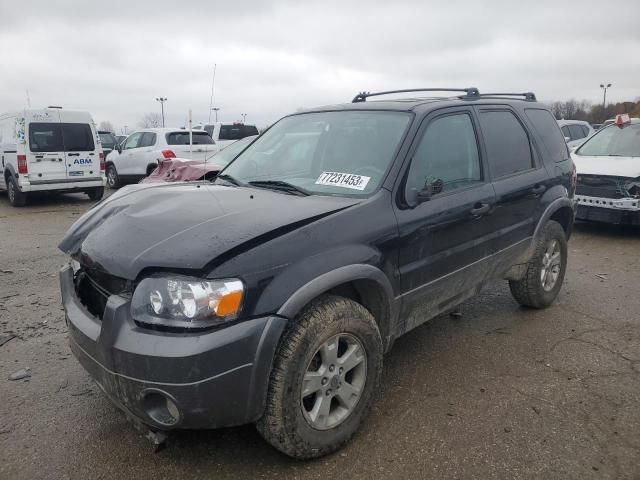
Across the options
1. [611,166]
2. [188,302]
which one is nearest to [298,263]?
[188,302]

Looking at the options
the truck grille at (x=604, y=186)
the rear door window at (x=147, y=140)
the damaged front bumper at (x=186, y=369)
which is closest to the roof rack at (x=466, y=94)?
the damaged front bumper at (x=186, y=369)

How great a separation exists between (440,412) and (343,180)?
1485 millimetres

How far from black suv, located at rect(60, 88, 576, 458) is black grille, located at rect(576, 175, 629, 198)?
4112 millimetres

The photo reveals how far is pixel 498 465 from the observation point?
2529 mm

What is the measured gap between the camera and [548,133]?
4531 mm

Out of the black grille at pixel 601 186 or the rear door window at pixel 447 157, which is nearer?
the rear door window at pixel 447 157

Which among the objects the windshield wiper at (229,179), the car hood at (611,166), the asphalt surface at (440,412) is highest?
the car hood at (611,166)

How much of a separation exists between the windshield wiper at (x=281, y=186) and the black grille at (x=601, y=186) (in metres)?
5.97

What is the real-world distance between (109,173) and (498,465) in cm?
1502

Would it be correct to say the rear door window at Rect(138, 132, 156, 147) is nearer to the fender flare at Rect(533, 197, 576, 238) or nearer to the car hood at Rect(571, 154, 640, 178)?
the car hood at Rect(571, 154, 640, 178)

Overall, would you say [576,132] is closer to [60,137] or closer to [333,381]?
[60,137]

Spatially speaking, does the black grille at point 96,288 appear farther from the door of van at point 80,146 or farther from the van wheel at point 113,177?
the van wheel at point 113,177

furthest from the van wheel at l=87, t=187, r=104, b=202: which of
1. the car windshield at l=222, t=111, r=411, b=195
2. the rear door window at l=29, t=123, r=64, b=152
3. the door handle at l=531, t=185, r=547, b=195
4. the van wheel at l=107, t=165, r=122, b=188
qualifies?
the door handle at l=531, t=185, r=547, b=195

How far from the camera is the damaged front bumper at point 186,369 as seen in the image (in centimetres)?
213
